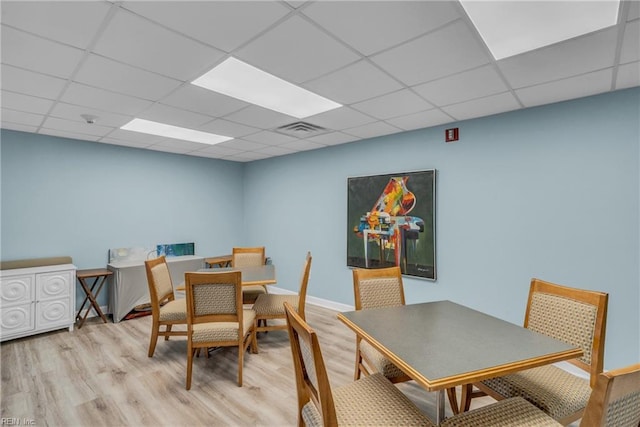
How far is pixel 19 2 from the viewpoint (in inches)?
60.1

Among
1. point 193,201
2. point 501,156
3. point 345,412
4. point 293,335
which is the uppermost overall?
point 501,156

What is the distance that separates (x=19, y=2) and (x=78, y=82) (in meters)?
0.99

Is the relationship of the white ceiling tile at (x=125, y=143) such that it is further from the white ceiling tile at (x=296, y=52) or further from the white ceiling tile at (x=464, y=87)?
the white ceiling tile at (x=464, y=87)

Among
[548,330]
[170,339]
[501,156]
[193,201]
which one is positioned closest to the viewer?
[548,330]

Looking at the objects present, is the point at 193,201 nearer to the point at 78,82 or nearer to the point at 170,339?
the point at 170,339

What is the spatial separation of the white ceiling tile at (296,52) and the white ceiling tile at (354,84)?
100 mm

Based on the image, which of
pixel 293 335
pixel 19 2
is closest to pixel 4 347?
pixel 19 2

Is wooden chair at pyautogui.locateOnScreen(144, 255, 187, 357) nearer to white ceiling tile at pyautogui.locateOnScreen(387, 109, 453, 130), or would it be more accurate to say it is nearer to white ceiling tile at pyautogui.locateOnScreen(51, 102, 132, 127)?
white ceiling tile at pyautogui.locateOnScreen(51, 102, 132, 127)

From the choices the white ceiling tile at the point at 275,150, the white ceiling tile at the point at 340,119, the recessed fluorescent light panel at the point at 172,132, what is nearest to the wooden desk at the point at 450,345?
the white ceiling tile at the point at 340,119

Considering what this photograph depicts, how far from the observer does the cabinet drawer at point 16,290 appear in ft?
11.1

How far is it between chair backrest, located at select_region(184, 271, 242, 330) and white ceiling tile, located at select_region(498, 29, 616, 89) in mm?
2511

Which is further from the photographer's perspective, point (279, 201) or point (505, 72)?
point (279, 201)

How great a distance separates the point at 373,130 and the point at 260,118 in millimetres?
1372

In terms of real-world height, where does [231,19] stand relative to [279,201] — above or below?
above
